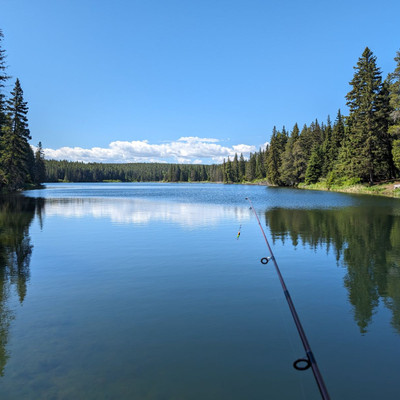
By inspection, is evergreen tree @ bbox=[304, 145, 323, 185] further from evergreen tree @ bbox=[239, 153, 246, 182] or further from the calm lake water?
evergreen tree @ bbox=[239, 153, 246, 182]

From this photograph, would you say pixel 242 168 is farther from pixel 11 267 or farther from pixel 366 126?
Result: pixel 11 267

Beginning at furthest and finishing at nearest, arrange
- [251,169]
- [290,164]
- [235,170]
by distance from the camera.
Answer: [235,170] → [251,169] → [290,164]

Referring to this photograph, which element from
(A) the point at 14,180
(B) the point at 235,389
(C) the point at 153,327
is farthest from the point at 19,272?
(A) the point at 14,180

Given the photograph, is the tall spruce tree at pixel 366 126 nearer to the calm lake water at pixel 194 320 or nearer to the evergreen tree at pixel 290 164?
the evergreen tree at pixel 290 164

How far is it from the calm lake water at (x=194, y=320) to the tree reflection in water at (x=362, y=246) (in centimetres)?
8

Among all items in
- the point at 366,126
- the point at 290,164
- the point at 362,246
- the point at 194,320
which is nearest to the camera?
the point at 194,320

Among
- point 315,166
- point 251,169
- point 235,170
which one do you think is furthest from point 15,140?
point 235,170

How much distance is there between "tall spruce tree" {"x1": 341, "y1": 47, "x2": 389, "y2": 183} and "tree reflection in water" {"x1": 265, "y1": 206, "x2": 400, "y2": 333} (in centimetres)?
2907

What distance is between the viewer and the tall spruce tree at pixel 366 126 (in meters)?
50.8

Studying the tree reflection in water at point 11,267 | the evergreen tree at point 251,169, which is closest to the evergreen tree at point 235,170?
the evergreen tree at point 251,169

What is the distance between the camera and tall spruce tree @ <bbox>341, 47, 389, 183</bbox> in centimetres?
5081

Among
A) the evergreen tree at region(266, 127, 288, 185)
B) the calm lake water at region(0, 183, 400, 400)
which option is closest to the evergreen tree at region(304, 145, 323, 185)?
the evergreen tree at region(266, 127, 288, 185)

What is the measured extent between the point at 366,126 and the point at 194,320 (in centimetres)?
5299

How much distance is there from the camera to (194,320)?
7.24 meters
